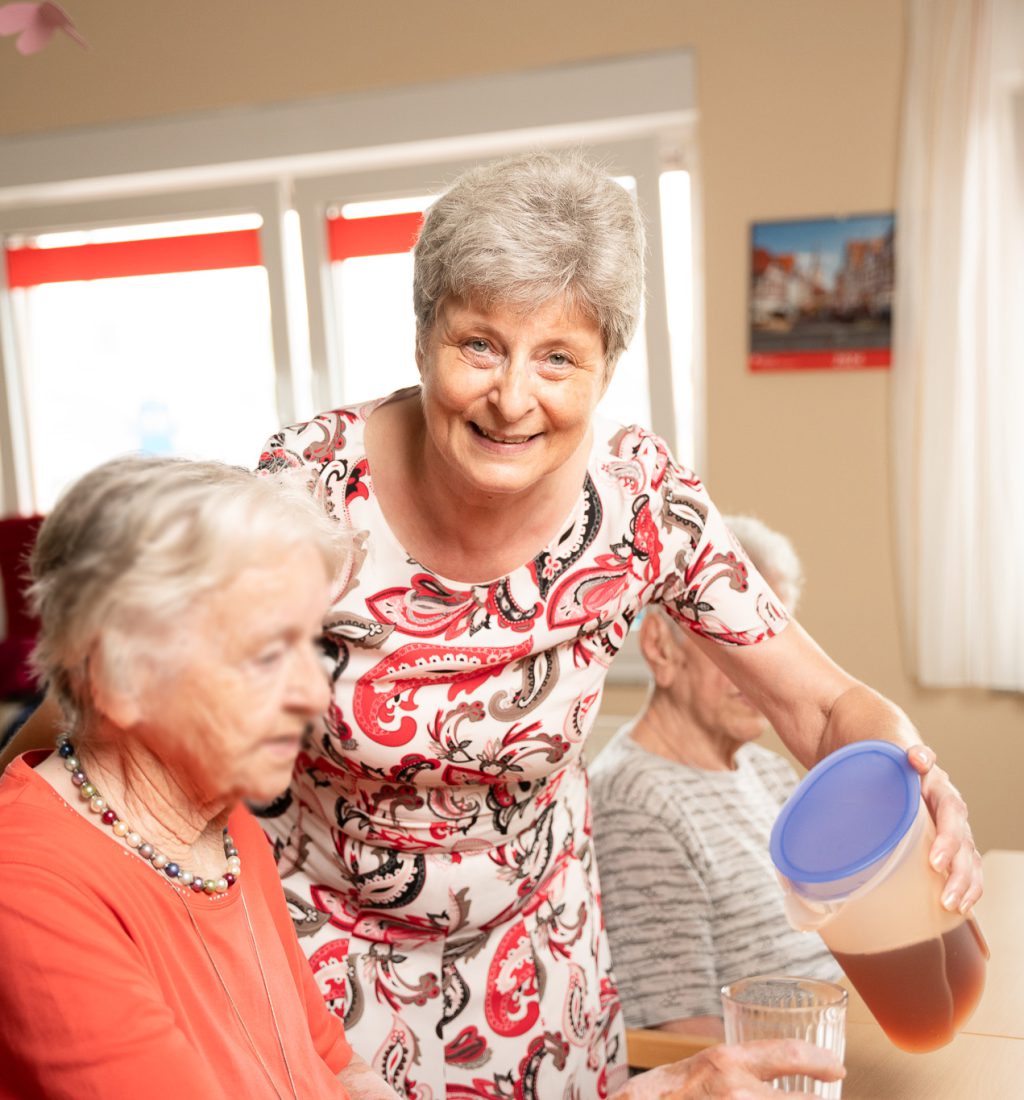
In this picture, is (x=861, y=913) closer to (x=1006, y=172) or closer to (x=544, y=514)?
(x=544, y=514)

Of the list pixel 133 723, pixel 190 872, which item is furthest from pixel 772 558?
pixel 133 723

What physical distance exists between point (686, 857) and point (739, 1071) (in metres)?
0.93

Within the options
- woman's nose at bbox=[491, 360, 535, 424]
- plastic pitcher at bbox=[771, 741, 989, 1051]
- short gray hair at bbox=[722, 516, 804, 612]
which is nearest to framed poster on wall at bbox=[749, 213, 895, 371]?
short gray hair at bbox=[722, 516, 804, 612]

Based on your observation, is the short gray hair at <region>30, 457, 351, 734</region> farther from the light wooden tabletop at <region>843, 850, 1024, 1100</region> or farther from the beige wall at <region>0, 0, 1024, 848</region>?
the beige wall at <region>0, 0, 1024, 848</region>

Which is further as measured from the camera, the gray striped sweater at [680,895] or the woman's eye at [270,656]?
the gray striped sweater at [680,895]

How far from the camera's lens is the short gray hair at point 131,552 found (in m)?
0.84

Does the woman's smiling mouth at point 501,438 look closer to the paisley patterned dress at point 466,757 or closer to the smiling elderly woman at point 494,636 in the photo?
the smiling elderly woman at point 494,636

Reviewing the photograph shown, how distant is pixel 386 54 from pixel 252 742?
375 cm

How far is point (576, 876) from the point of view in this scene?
157 centimetres

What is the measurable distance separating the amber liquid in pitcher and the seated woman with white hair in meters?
0.56

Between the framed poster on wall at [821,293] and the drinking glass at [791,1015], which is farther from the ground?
the framed poster on wall at [821,293]

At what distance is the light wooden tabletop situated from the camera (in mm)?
1258

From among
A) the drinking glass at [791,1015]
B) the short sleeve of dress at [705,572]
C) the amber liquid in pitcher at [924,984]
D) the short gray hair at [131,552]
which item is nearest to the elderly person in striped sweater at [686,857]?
the short sleeve of dress at [705,572]

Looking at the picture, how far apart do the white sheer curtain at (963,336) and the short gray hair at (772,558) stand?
5.07 ft
